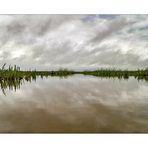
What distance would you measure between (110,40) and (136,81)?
1.09 meters

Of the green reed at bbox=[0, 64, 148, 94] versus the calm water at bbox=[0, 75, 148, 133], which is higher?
the green reed at bbox=[0, 64, 148, 94]

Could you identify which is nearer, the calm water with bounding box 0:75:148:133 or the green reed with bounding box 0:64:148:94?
the calm water with bounding box 0:75:148:133

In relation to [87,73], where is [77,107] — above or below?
below

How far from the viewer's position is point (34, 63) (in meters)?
3.96

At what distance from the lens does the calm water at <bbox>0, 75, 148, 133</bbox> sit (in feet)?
11.0

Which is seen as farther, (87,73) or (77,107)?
(87,73)

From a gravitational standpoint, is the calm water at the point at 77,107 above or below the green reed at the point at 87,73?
below

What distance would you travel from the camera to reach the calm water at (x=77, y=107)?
3.34m

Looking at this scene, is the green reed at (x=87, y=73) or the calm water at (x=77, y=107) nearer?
the calm water at (x=77, y=107)

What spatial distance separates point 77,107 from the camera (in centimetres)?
380
